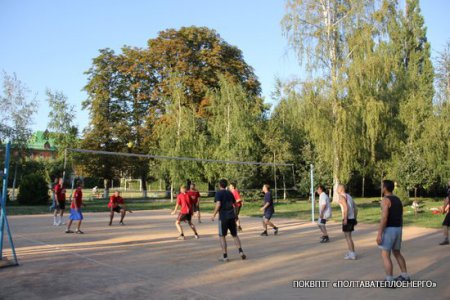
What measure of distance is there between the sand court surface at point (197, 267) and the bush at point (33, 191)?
17955 mm

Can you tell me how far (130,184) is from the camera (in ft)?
189

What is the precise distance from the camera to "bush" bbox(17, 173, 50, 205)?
3177 centimetres

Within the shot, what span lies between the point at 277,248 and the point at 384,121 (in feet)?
69.9

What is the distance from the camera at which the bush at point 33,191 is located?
3177 cm

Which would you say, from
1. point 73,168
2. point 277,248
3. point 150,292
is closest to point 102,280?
point 150,292

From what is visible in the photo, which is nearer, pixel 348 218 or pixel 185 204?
pixel 348 218

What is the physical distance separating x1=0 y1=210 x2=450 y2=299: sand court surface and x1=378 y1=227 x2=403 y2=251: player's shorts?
752 mm

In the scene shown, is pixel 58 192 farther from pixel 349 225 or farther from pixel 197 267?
pixel 349 225

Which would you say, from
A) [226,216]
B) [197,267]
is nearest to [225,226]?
[226,216]

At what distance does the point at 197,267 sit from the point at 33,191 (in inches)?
1043

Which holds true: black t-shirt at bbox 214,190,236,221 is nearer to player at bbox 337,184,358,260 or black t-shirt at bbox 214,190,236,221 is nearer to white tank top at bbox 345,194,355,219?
player at bbox 337,184,358,260

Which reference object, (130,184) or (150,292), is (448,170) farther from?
(130,184)

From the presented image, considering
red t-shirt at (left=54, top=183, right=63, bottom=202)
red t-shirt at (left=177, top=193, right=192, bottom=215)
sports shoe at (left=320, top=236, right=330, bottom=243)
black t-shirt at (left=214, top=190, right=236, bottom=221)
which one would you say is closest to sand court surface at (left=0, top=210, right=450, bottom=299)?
sports shoe at (left=320, top=236, right=330, bottom=243)

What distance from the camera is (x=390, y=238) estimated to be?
7520mm
